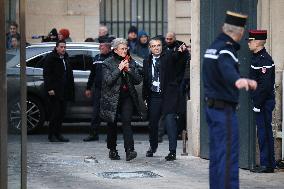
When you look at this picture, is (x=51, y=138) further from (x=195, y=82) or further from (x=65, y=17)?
(x=65, y=17)

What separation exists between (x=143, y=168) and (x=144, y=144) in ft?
11.0

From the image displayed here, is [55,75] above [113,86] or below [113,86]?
below

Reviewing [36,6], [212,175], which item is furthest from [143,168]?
[36,6]

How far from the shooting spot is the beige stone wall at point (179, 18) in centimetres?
2556

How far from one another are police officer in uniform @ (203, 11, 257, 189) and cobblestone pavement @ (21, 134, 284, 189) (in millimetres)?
1861

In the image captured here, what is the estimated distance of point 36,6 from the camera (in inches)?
990

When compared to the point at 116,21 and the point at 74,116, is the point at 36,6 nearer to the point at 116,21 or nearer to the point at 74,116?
the point at 116,21

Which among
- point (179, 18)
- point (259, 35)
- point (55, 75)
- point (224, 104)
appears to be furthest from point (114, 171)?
point (179, 18)

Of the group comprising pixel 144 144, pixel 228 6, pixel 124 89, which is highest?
pixel 228 6

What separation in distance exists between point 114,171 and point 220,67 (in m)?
3.90

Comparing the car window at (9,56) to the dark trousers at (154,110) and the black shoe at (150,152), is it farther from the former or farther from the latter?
the black shoe at (150,152)

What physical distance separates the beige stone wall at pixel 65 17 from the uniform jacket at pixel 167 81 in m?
11.4

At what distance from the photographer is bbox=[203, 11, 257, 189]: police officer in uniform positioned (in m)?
8.77

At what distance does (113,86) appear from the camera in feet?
43.6
